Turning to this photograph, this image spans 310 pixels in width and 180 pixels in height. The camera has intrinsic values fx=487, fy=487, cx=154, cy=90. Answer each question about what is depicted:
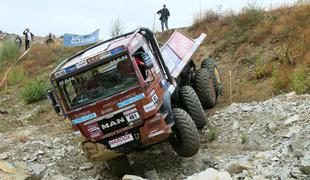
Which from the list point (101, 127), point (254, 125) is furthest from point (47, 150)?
point (254, 125)

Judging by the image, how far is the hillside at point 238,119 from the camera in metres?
7.87

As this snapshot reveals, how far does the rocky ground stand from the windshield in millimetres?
1678

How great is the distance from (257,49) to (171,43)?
4.73 metres

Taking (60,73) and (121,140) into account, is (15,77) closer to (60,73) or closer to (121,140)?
(60,73)

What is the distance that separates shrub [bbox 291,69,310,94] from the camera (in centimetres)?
1043

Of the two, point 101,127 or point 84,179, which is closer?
point 101,127

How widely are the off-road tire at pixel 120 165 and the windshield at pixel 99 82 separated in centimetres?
142

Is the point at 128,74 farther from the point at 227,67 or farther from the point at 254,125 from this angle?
the point at 227,67

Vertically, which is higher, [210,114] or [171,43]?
[171,43]

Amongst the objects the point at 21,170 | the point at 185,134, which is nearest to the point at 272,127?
the point at 185,134

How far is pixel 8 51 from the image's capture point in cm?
2573

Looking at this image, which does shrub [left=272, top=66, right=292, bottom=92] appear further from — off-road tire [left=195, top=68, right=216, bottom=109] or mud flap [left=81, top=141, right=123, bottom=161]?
mud flap [left=81, top=141, right=123, bottom=161]

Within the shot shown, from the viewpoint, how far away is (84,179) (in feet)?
29.3

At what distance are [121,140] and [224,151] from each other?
6.62 feet
